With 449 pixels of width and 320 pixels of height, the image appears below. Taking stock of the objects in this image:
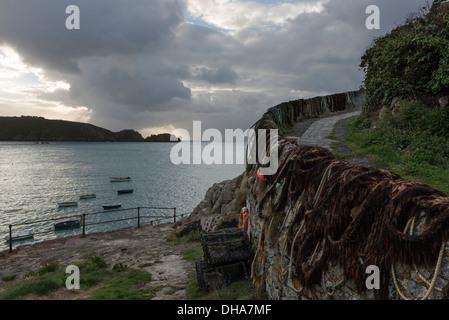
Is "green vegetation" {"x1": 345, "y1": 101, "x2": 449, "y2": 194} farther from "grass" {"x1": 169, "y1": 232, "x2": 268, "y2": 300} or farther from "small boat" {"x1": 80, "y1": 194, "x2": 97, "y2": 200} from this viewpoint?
"small boat" {"x1": 80, "y1": 194, "x2": 97, "y2": 200}

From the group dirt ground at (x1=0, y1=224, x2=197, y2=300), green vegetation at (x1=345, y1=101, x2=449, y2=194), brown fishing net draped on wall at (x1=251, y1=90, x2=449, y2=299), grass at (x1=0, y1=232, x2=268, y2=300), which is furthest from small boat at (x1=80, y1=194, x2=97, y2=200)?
brown fishing net draped on wall at (x1=251, y1=90, x2=449, y2=299)

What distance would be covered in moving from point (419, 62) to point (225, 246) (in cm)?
1154

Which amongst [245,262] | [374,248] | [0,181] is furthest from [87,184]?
[374,248]

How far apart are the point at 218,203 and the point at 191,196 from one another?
3364 cm

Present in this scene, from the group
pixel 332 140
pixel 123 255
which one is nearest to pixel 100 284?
pixel 123 255

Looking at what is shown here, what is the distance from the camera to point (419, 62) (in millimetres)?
11117

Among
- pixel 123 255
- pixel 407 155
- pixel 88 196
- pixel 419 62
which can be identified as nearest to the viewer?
pixel 407 155

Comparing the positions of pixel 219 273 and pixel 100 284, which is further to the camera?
pixel 100 284

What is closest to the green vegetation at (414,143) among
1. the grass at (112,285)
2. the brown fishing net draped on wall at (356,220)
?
the brown fishing net draped on wall at (356,220)

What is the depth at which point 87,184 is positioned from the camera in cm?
6906

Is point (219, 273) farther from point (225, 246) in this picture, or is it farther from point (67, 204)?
point (67, 204)

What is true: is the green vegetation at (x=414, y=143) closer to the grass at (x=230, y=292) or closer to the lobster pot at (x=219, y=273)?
the grass at (x=230, y=292)

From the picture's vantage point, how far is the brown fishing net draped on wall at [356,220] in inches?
104

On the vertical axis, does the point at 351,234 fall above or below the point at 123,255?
above
